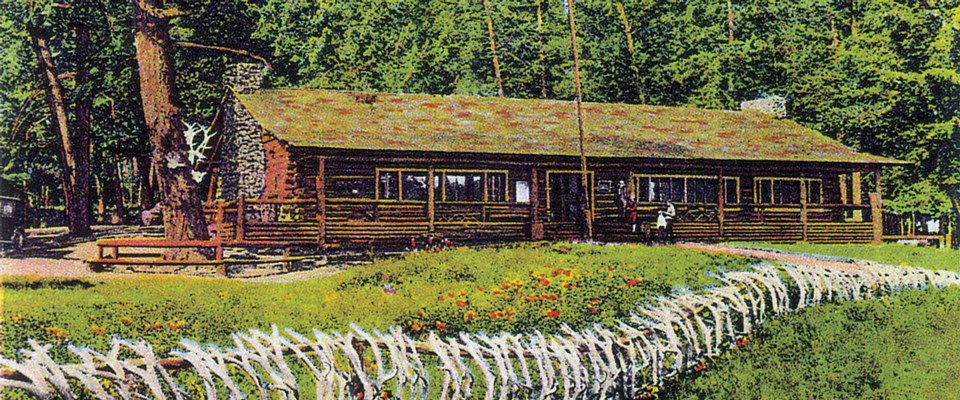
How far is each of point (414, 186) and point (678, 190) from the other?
9.07m

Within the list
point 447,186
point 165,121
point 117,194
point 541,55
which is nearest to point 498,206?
point 447,186

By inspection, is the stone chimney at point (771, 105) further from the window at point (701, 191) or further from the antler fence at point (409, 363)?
the antler fence at point (409, 363)

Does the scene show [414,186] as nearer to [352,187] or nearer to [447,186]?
[447,186]

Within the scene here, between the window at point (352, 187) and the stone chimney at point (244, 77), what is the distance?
532 cm

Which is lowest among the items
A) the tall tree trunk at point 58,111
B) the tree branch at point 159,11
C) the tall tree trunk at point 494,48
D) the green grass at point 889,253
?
the green grass at point 889,253

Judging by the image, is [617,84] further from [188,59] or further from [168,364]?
[168,364]

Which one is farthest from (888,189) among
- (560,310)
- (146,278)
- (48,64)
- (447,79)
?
(48,64)

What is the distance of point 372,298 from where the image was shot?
1443 cm

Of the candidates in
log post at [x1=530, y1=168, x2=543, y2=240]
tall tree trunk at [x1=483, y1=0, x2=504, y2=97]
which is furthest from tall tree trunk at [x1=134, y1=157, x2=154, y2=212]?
tall tree trunk at [x1=483, y1=0, x2=504, y2=97]

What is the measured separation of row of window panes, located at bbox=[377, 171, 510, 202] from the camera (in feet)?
87.6

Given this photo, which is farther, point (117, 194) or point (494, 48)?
point (494, 48)

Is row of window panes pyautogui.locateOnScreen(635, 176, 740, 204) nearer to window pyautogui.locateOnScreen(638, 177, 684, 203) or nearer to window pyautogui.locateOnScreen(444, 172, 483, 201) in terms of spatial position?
window pyautogui.locateOnScreen(638, 177, 684, 203)

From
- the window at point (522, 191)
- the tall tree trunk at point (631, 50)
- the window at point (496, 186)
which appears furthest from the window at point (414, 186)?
→ the tall tree trunk at point (631, 50)

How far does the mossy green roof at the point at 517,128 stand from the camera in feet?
81.8
